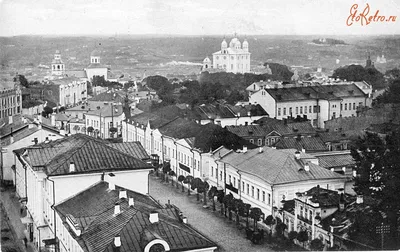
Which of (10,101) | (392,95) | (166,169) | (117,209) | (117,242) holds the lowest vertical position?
(166,169)

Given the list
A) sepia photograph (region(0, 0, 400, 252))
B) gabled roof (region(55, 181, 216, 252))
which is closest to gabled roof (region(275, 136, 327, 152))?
sepia photograph (region(0, 0, 400, 252))

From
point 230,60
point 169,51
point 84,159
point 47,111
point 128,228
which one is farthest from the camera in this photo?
point 230,60

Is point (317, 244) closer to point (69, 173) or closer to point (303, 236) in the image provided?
point (303, 236)

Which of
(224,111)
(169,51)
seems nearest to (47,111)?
(169,51)

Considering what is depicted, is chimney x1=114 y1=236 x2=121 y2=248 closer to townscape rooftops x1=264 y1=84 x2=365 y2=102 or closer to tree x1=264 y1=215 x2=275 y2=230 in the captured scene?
tree x1=264 y1=215 x2=275 y2=230

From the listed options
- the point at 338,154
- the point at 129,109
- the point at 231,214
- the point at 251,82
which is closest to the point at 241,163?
the point at 231,214

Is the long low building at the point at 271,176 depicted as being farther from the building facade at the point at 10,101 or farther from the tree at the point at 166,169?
the building facade at the point at 10,101

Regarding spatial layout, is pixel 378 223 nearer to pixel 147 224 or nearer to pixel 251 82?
pixel 147 224
